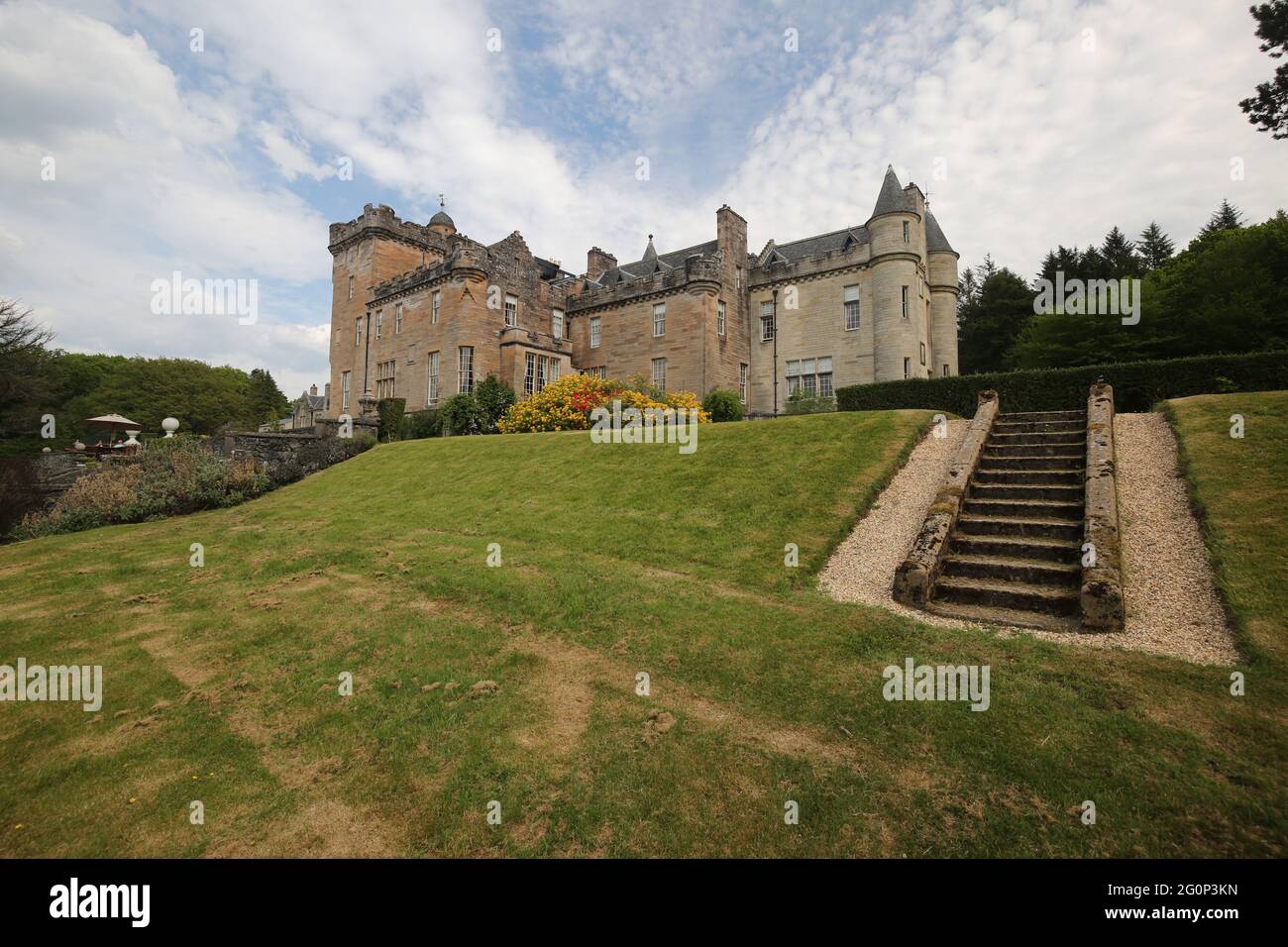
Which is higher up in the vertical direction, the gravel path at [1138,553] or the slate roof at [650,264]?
the slate roof at [650,264]

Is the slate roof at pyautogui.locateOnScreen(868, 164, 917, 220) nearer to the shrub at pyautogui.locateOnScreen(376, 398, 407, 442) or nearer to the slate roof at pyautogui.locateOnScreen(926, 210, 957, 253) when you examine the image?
the slate roof at pyautogui.locateOnScreen(926, 210, 957, 253)

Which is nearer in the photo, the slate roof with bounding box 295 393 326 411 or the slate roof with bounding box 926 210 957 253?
the slate roof with bounding box 926 210 957 253

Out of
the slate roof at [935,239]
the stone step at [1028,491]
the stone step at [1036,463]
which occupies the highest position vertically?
the slate roof at [935,239]

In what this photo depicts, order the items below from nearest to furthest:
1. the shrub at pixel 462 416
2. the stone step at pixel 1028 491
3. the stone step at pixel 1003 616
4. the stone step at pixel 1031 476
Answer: the stone step at pixel 1003 616 → the stone step at pixel 1028 491 → the stone step at pixel 1031 476 → the shrub at pixel 462 416

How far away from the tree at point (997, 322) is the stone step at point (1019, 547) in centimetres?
4205

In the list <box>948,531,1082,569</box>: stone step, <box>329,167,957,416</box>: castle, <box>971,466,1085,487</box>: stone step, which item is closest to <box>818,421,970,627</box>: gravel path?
<box>948,531,1082,569</box>: stone step

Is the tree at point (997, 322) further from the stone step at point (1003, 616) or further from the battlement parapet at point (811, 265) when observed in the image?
the stone step at point (1003, 616)

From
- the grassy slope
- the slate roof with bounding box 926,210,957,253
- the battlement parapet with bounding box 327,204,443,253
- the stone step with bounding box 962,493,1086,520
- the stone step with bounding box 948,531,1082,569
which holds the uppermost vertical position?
the battlement parapet with bounding box 327,204,443,253

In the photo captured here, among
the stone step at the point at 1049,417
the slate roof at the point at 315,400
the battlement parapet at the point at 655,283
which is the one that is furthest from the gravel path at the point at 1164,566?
the slate roof at the point at 315,400

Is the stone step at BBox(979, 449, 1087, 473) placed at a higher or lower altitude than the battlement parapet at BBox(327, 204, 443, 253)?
lower

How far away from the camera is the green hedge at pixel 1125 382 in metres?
13.9

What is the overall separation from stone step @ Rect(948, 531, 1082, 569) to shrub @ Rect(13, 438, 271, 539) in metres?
23.0

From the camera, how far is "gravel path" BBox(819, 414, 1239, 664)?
638cm
